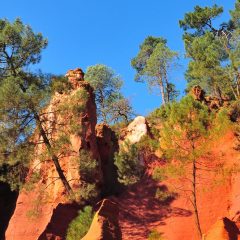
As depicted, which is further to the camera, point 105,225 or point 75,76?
point 75,76

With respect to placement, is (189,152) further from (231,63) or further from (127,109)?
(127,109)

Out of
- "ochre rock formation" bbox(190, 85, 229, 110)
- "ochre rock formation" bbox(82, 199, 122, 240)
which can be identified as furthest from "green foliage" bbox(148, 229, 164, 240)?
"ochre rock formation" bbox(190, 85, 229, 110)

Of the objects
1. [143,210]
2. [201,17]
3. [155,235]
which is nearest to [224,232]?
[155,235]

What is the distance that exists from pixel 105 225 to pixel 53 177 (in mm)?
8523

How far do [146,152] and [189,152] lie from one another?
22.6 ft

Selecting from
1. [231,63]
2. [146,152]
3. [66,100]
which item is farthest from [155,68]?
[66,100]

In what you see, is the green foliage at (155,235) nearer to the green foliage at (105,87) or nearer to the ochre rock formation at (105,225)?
the ochre rock formation at (105,225)

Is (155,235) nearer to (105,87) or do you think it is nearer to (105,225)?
(105,225)

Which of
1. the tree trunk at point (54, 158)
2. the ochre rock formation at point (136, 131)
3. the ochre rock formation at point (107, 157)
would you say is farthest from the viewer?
the ochre rock formation at point (136, 131)

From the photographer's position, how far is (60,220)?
21.6m

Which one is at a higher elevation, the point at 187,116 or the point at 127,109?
the point at 127,109

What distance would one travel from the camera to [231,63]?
31.8 m

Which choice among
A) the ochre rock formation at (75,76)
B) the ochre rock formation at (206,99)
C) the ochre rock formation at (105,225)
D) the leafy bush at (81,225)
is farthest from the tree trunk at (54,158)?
the ochre rock formation at (206,99)

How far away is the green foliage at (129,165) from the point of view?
26.1m
